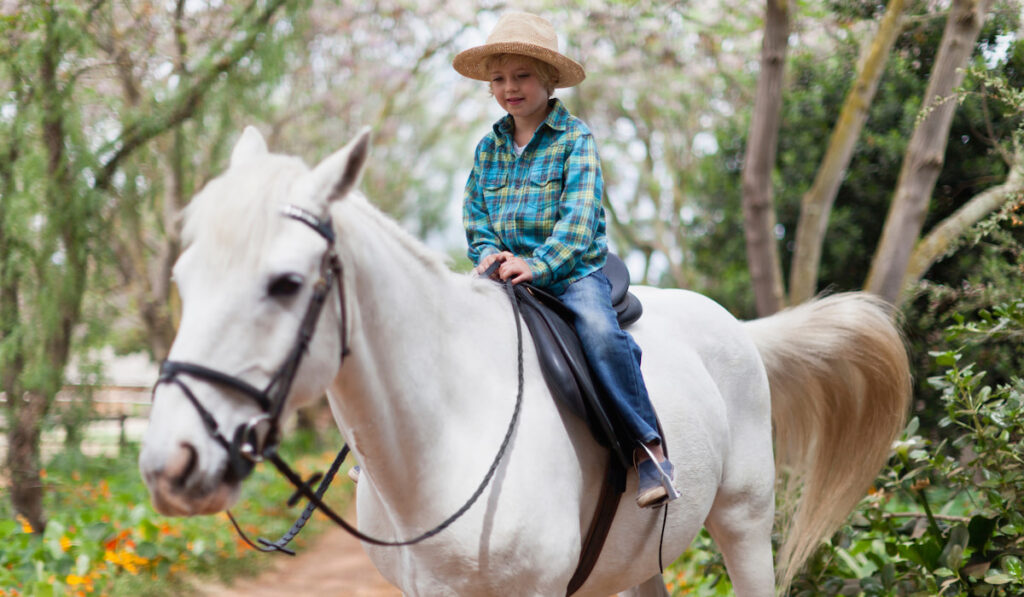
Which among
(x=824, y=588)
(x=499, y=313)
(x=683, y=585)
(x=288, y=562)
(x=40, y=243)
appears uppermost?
(x=499, y=313)

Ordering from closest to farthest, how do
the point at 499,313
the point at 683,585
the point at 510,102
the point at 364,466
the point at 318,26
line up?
the point at 364,466, the point at 499,313, the point at 510,102, the point at 683,585, the point at 318,26

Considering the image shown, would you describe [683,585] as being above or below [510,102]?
below

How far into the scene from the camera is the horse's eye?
64.6 inches

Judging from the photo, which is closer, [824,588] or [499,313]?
[499,313]

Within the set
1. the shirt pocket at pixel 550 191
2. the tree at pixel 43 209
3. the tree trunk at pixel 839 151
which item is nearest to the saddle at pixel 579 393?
the shirt pocket at pixel 550 191

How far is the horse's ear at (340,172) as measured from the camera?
1.73m

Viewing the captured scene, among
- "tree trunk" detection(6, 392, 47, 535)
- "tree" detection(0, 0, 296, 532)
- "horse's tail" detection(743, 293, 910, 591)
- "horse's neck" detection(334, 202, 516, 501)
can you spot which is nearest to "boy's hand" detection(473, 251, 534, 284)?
"horse's neck" detection(334, 202, 516, 501)

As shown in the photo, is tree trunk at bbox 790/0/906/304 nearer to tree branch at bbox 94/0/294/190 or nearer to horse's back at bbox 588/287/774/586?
horse's back at bbox 588/287/774/586

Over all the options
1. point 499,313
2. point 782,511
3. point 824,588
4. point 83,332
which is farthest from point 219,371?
point 83,332

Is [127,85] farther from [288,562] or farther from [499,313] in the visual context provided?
[499,313]

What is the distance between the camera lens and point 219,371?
1561 mm

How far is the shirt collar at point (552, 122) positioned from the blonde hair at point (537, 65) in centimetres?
7

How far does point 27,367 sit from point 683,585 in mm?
4782

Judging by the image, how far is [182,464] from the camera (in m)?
1.51
